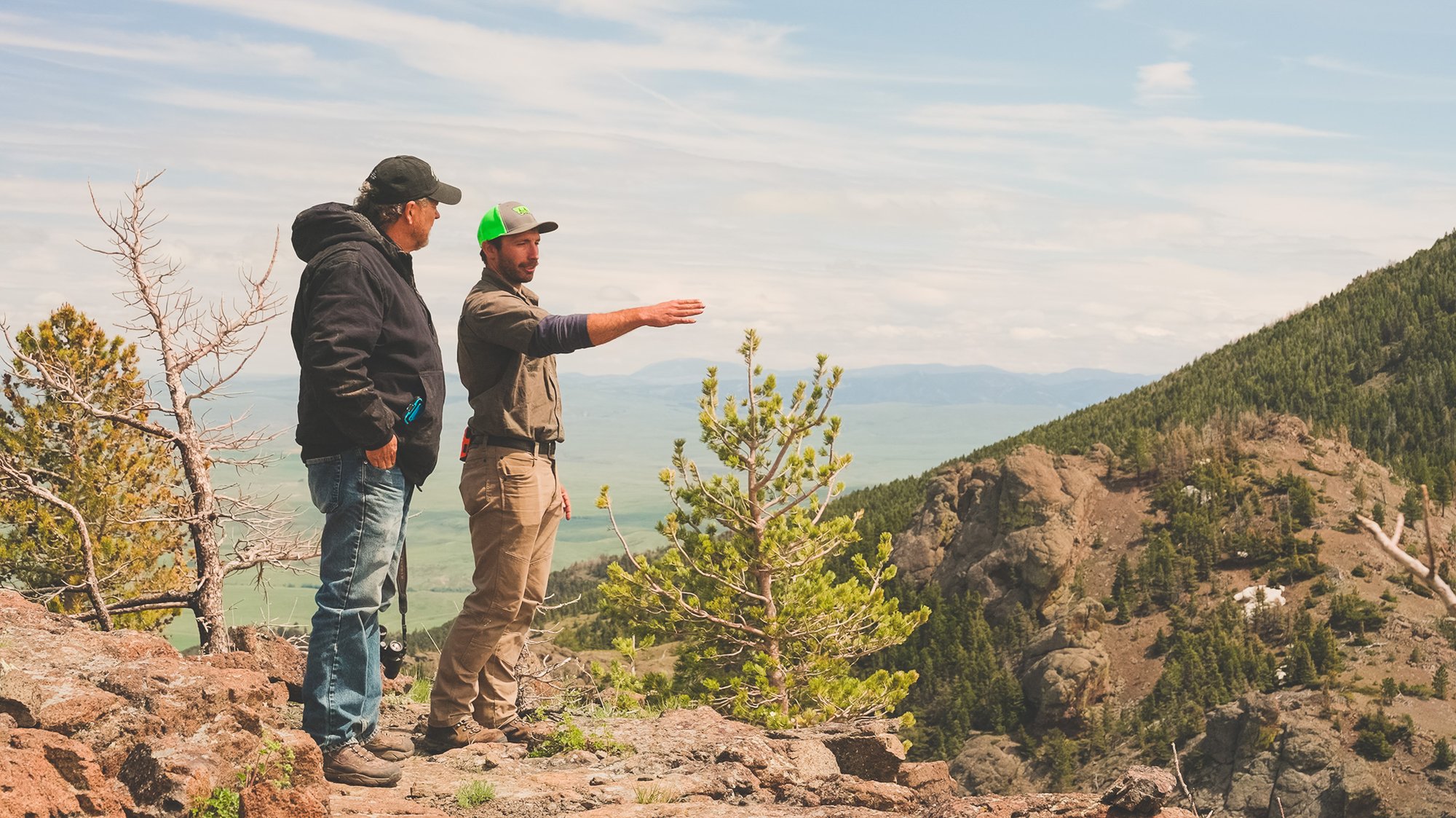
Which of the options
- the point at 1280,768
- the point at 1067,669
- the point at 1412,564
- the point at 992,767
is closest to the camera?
the point at 1412,564

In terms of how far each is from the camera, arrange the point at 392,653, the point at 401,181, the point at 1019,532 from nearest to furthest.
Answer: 1. the point at 401,181
2. the point at 392,653
3. the point at 1019,532

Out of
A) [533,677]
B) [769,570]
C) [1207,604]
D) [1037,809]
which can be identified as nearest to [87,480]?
[769,570]

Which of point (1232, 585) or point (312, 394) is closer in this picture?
point (312, 394)

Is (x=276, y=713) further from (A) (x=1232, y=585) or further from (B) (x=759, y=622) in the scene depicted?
(A) (x=1232, y=585)

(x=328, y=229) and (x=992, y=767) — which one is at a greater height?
(x=328, y=229)

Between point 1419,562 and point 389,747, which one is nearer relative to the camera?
point 1419,562

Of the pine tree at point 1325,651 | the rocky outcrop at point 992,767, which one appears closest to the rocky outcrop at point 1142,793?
the rocky outcrop at point 992,767

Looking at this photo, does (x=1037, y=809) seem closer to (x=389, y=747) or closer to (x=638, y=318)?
(x=638, y=318)

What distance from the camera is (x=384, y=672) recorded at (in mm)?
7305

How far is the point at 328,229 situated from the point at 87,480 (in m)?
16.7

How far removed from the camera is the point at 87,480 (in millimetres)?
18312

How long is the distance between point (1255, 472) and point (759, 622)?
2682cm

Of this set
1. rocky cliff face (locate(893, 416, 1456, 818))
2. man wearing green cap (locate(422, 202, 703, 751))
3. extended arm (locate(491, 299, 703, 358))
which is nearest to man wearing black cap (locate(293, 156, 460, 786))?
extended arm (locate(491, 299, 703, 358))

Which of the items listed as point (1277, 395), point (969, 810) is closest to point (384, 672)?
point (969, 810)
